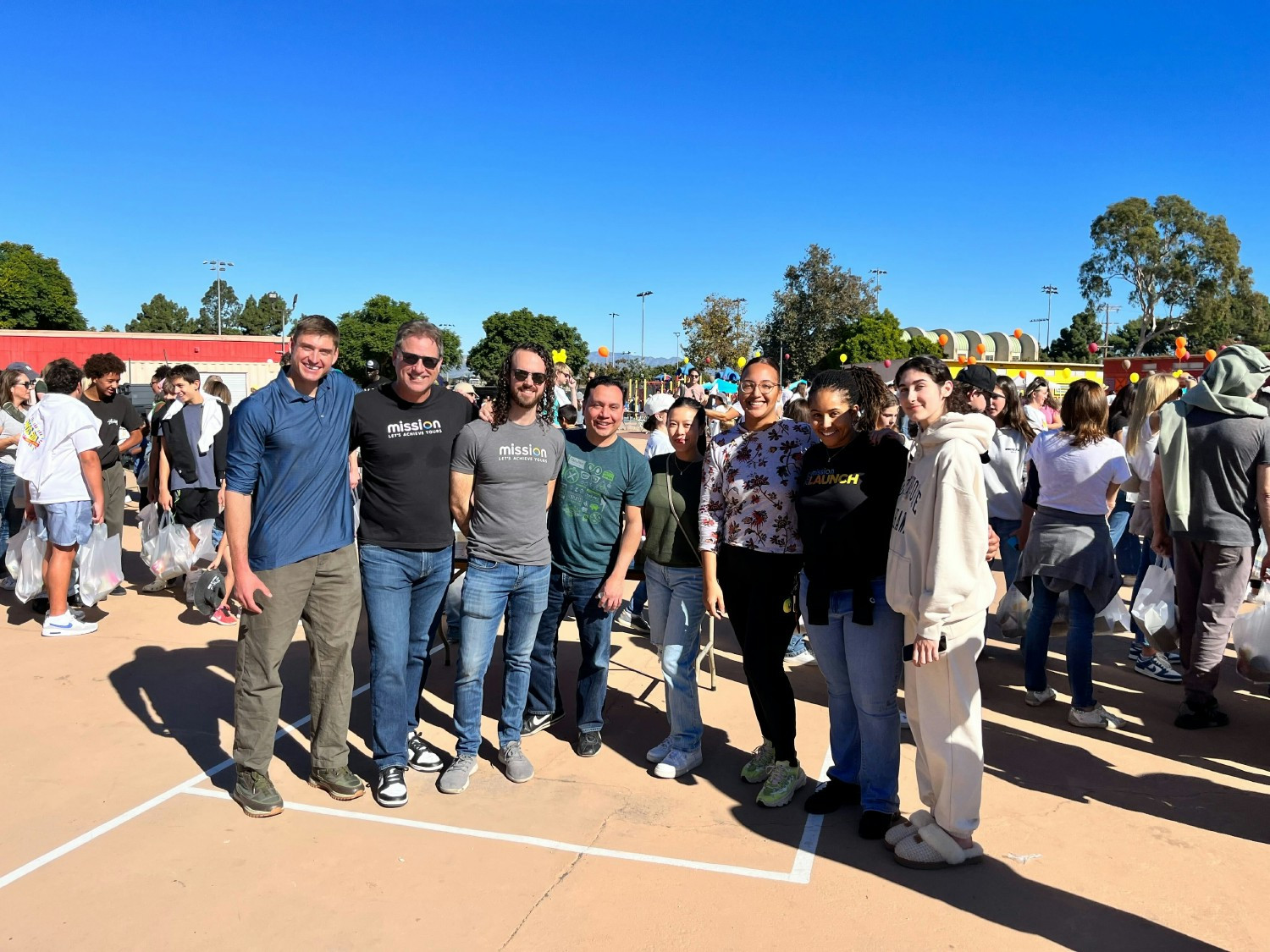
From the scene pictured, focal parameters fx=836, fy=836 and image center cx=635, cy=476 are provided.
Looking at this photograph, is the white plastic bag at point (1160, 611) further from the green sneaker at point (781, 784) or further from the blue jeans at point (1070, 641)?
the green sneaker at point (781, 784)

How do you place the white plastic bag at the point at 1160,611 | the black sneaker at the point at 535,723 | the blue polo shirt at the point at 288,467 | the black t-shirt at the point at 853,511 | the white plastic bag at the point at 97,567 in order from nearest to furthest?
1. the black t-shirt at the point at 853,511
2. the blue polo shirt at the point at 288,467
3. the black sneaker at the point at 535,723
4. the white plastic bag at the point at 1160,611
5. the white plastic bag at the point at 97,567

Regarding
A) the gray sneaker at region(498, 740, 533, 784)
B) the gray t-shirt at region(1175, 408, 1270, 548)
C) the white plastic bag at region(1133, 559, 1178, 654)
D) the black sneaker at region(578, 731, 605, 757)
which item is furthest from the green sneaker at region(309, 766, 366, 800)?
the white plastic bag at region(1133, 559, 1178, 654)

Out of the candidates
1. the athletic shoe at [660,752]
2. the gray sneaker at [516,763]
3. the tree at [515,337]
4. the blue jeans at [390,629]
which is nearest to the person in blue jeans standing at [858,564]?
the athletic shoe at [660,752]

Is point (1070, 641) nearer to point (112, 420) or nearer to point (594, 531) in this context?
point (594, 531)

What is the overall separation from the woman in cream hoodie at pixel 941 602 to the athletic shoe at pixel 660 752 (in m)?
1.13

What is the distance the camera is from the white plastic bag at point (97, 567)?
6148 millimetres

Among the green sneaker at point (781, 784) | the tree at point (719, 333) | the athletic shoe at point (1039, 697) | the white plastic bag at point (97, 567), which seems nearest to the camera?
the green sneaker at point (781, 784)

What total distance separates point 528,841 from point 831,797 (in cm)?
128

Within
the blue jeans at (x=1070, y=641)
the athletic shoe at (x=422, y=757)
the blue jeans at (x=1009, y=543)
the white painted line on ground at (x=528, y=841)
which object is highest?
the blue jeans at (x=1009, y=543)

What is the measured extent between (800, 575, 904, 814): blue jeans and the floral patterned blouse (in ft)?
0.81

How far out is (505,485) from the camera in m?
3.74

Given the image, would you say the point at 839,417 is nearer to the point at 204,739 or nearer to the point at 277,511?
the point at 277,511

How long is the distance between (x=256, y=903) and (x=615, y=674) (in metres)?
2.78

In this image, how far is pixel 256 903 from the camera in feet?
9.39
